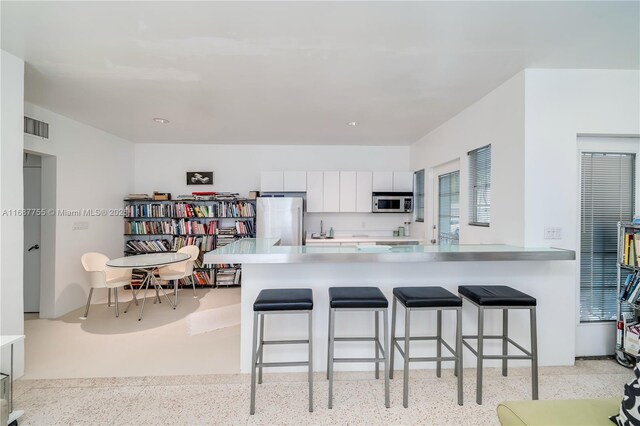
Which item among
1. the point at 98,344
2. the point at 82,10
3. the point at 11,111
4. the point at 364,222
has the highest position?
the point at 82,10

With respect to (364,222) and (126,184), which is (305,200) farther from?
(126,184)

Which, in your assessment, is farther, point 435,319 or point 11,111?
→ point 435,319

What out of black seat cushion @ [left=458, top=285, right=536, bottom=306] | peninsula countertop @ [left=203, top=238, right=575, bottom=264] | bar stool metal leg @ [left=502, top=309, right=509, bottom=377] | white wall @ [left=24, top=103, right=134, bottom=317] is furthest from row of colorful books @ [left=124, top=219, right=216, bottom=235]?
bar stool metal leg @ [left=502, top=309, right=509, bottom=377]

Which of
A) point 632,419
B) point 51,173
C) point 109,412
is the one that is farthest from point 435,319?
point 51,173

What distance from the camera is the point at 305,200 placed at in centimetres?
467

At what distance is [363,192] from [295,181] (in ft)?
3.91

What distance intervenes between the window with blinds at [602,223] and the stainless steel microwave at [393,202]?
7.71 feet

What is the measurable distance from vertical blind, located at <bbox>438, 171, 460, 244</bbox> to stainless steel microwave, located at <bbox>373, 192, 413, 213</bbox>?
728 mm

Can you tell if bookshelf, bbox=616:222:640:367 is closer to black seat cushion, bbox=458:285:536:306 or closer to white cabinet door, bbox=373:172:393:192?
black seat cushion, bbox=458:285:536:306

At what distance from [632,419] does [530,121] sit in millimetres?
2081

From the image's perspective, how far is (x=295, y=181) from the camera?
475 centimetres

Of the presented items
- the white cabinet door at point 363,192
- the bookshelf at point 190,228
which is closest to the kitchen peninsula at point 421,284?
the white cabinet door at point 363,192

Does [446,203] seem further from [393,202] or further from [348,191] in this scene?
[348,191]

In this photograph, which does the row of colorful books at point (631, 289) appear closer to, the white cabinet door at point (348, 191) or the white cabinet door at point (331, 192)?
the white cabinet door at point (348, 191)
